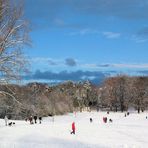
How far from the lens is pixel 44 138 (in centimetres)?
4725

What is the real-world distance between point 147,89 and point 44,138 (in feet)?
355

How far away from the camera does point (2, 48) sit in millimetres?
22766

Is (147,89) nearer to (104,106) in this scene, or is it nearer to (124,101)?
(124,101)

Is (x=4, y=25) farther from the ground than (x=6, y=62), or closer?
farther from the ground

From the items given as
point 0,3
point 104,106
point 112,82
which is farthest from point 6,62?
point 104,106

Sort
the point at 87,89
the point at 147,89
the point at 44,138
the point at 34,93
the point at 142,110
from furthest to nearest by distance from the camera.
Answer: the point at 87,89 → the point at 147,89 → the point at 142,110 → the point at 34,93 → the point at 44,138

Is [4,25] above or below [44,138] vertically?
above

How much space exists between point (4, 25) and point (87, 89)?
530 ft

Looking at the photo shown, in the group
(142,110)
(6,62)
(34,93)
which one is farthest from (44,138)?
(142,110)

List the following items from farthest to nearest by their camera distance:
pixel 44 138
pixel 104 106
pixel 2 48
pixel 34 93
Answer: pixel 104 106 < pixel 34 93 < pixel 44 138 < pixel 2 48

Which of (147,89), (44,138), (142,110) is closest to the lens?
(44,138)

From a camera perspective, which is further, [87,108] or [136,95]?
[87,108]

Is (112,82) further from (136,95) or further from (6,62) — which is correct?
(6,62)

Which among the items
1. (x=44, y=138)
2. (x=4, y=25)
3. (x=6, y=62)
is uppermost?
(x=4, y=25)
